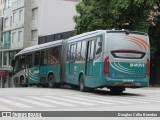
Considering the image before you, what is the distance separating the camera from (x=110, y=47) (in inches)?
770

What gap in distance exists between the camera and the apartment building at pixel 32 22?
5375cm

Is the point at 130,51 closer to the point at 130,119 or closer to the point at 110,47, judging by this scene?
the point at 110,47

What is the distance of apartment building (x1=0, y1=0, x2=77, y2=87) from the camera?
2116 inches

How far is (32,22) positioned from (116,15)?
77.7 feet

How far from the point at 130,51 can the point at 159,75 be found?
62.7 feet

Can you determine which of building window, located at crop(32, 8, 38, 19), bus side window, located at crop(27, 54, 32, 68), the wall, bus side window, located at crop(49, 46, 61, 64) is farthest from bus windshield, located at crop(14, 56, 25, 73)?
building window, located at crop(32, 8, 38, 19)

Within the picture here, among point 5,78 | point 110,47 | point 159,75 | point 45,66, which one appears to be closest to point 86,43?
point 110,47

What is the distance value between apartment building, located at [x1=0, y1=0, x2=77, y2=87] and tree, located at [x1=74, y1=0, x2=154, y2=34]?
9683 millimetres

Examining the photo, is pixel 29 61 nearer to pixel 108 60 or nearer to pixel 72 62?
pixel 72 62

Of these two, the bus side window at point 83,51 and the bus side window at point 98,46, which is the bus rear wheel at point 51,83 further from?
the bus side window at point 98,46

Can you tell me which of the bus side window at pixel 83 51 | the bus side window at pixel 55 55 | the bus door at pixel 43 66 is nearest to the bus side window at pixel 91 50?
the bus side window at pixel 83 51

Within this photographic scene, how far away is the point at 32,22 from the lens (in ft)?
185

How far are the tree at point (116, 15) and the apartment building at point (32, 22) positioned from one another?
9.68 metres

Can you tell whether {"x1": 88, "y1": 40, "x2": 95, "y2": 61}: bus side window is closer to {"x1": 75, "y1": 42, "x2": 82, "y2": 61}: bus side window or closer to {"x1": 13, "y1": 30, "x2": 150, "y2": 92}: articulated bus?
{"x1": 13, "y1": 30, "x2": 150, "y2": 92}: articulated bus
